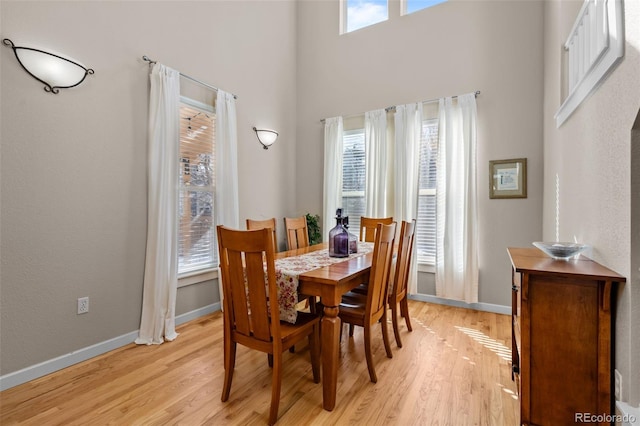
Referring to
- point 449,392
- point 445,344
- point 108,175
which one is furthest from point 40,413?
point 445,344

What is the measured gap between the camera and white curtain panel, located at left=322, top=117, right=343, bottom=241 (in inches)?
162

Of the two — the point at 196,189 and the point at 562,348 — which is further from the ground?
the point at 196,189

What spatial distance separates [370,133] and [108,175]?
2877 mm

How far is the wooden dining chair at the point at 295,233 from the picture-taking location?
3076 millimetres

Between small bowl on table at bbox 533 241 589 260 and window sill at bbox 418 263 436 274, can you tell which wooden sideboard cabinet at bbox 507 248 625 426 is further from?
window sill at bbox 418 263 436 274

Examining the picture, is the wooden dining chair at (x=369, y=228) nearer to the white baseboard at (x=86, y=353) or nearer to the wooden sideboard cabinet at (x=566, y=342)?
the white baseboard at (x=86, y=353)

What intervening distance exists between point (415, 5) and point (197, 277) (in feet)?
13.7

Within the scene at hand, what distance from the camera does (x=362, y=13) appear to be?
4.16m

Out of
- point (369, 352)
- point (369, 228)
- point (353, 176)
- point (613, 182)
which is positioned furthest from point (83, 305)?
point (613, 182)

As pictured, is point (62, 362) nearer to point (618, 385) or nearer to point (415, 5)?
point (618, 385)

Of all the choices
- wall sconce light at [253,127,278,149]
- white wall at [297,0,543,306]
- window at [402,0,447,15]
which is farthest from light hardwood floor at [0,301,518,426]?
window at [402,0,447,15]

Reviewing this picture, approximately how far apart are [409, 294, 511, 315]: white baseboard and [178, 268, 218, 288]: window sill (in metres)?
2.40

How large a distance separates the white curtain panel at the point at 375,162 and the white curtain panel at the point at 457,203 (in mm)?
657

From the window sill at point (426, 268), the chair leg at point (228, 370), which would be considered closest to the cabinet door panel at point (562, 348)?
the chair leg at point (228, 370)
